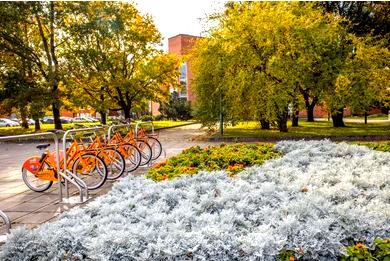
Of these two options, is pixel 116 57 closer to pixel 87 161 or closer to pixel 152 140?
pixel 152 140

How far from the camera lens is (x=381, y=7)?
23578 millimetres

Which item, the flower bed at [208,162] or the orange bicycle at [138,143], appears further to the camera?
the orange bicycle at [138,143]

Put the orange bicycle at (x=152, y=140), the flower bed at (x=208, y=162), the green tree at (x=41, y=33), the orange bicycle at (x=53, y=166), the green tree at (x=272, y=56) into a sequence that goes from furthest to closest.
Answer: the green tree at (x=41, y=33), the green tree at (x=272, y=56), the orange bicycle at (x=152, y=140), the orange bicycle at (x=53, y=166), the flower bed at (x=208, y=162)

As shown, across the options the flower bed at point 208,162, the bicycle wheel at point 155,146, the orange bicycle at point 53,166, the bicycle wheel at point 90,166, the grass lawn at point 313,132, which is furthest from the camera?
the grass lawn at point 313,132

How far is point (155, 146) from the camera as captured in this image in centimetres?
1098

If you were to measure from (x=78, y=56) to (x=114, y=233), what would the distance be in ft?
75.8

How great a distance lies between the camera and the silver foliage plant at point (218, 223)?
3.00 metres

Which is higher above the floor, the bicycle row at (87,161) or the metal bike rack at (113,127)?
the metal bike rack at (113,127)

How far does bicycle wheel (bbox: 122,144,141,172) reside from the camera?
9055 millimetres

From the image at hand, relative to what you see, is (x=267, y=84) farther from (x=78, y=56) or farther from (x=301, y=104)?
(x=78, y=56)

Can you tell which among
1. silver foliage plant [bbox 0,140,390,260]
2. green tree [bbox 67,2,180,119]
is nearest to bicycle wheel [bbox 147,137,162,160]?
silver foliage plant [bbox 0,140,390,260]

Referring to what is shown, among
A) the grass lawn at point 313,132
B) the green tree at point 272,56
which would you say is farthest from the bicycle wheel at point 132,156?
the grass lawn at point 313,132

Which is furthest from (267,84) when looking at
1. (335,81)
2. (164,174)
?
(164,174)

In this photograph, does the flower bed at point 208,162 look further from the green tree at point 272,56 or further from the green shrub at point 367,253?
the green tree at point 272,56
